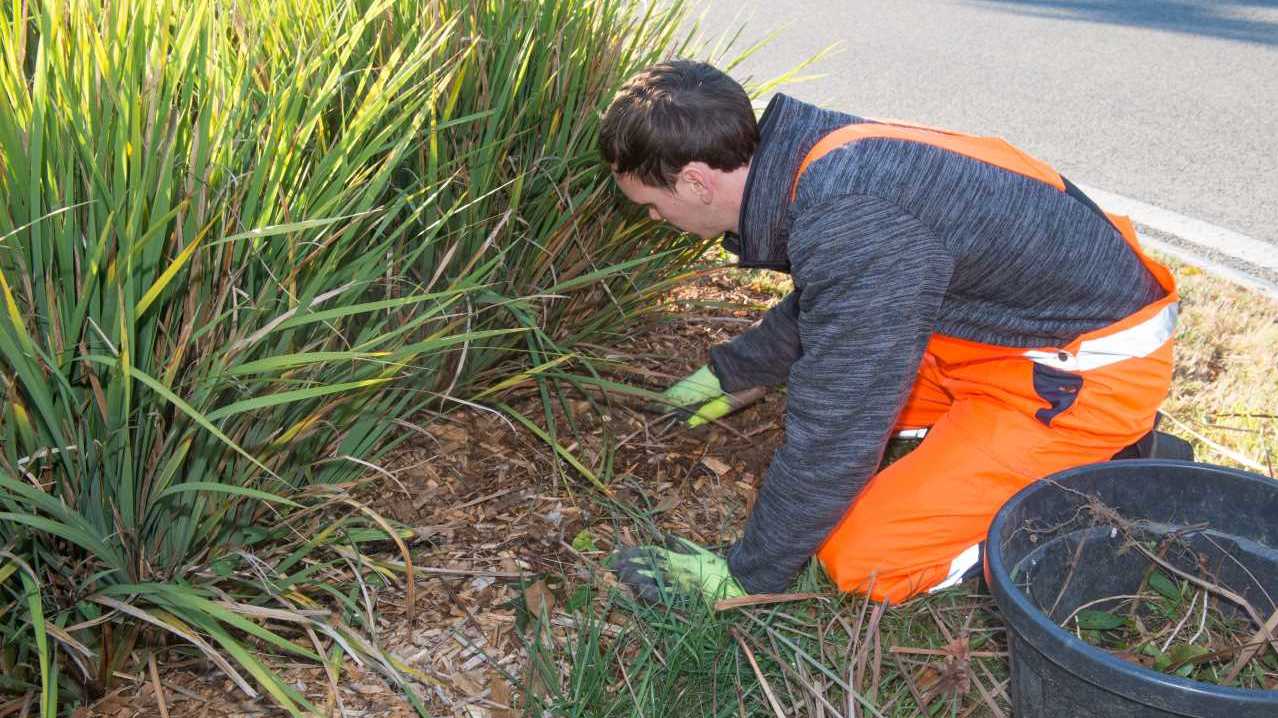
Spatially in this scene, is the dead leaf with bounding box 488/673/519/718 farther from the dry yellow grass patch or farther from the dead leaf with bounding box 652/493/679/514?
the dry yellow grass patch

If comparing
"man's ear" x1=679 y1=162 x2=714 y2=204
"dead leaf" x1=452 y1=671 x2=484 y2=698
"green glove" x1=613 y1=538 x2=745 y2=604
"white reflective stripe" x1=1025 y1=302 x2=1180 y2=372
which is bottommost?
"dead leaf" x1=452 y1=671 x2=484 y2=698

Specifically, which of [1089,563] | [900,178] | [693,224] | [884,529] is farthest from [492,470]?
[1089,563]

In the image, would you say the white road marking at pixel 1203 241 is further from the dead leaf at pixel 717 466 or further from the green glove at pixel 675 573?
the green glove at pixel 675 573

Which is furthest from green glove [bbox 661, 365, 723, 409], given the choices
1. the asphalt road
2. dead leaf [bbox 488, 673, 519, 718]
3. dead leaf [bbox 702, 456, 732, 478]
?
the asphalt road

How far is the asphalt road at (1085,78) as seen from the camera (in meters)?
4.67

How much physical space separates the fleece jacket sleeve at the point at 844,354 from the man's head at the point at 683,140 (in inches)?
7.5

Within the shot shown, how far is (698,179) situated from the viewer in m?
2.04

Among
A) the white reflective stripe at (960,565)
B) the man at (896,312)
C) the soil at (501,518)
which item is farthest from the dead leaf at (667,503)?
the white reflective stripe at (960,565)

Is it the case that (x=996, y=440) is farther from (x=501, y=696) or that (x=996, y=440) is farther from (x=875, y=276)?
(x=501, y=696)

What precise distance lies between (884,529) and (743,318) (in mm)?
928

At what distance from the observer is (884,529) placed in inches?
90.0

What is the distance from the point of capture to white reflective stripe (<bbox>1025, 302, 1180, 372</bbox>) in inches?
86.2

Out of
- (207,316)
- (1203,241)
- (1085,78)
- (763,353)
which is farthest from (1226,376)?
(1085,78)

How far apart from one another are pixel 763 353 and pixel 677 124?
0.82 m
